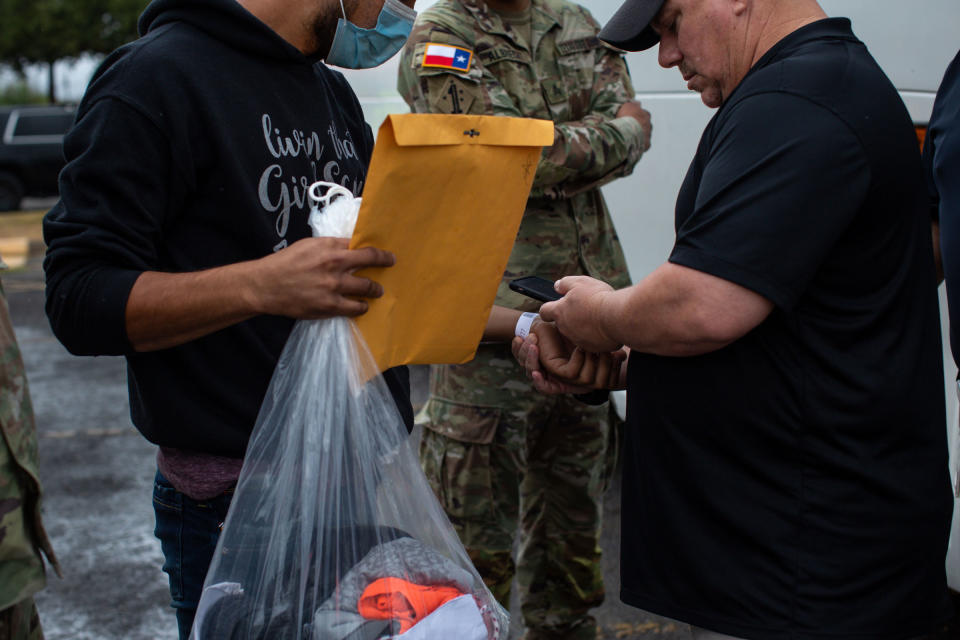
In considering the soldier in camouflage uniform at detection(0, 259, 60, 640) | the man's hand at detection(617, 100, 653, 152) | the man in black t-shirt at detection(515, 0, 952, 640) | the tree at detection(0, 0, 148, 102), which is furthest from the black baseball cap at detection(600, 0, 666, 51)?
the tree at detection(0, 0, 148, 102)

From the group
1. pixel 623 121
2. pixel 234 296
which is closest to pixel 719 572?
pixel 234 296

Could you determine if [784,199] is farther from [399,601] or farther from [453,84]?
[453,84]

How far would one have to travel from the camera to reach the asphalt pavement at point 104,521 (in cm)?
335

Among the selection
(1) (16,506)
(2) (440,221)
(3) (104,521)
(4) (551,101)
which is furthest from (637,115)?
(3) (104,521)

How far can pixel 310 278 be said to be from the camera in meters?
1.37

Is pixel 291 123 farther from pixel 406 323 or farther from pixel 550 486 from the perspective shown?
pixel 550 486

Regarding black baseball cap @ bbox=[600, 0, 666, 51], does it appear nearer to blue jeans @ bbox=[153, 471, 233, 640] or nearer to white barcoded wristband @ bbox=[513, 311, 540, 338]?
white barcoded wristband @ bbox=[513, 311, 540, 338]

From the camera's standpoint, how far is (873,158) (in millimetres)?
1354

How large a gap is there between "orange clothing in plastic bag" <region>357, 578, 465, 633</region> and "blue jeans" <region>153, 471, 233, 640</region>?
15.5 inches

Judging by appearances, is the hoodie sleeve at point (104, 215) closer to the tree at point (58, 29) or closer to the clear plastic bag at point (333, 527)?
the clear plastic bag at point (333, 527)

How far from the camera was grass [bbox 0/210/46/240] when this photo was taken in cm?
1314

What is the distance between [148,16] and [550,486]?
1.75 meters

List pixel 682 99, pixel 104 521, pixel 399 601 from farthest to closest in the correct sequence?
pixel 104 521
pixel 682 99
pixel 399 601

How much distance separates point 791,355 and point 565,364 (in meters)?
0.58
